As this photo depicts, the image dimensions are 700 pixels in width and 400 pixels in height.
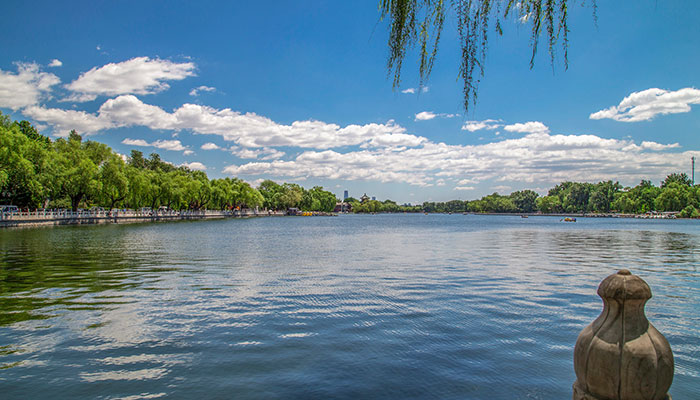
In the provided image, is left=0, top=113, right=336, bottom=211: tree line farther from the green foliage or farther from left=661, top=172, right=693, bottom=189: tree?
left=661, top=172, right=693, bottom=189: tree

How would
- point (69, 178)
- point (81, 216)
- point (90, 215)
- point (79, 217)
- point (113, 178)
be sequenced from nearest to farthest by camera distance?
point (69, 178) → point (79, 217) → point (81, 216) → point (113, 178) → point (90, 215)

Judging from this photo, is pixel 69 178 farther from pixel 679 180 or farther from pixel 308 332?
pixel 679 180

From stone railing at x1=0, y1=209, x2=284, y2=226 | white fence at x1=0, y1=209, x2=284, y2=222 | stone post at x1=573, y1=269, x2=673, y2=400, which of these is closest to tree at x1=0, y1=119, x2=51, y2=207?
white fence at x1=0, y1=209, x2=284, y2=222

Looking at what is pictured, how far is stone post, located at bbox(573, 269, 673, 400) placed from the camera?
3.25 metres

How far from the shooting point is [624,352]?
3287 millimetres

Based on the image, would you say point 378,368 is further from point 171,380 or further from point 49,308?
point 49,308

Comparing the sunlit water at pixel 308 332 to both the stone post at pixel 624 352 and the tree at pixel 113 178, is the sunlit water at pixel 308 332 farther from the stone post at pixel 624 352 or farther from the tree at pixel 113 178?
the tree at pixel 113 178

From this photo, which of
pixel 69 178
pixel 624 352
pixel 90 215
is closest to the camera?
pixel 624 352

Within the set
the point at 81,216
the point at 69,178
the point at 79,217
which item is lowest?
the point at 79,217

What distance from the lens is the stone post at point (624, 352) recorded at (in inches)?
128

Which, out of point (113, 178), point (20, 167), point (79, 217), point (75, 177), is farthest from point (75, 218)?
point (20, 167)

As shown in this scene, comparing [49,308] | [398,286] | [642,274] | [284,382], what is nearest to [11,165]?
[49,308]

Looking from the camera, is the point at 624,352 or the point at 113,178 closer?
the point at 624,352

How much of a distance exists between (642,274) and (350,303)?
15.4 m
